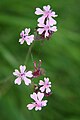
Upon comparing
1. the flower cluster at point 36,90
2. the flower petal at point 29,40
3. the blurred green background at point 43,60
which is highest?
the blurred green background at point 43,60

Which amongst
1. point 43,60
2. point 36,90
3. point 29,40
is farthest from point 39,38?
point 43,60

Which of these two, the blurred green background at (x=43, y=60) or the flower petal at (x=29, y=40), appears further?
the blurred green background at (x=43, y=60)

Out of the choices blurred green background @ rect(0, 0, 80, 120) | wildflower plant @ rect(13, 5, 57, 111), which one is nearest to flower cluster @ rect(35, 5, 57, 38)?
wildflower plant @ rect(13, 5, 57, 111)

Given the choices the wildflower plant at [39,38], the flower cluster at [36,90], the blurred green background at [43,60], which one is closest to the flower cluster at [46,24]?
the wildflower plant at [39,38]

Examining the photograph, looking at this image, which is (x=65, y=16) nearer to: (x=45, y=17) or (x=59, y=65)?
(x=59, y=65)

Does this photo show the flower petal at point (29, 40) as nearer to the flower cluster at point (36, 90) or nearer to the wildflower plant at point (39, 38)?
the wildflower plant at point (39, 38)

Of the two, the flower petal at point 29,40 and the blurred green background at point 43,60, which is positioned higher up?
the blurred green background at point 43,60

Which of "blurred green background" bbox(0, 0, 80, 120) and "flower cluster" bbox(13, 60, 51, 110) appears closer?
"flower cluster" bbox(13, 60, 51, 110)

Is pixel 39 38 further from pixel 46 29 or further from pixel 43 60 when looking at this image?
pixel 43 60

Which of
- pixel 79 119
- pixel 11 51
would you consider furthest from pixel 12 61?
pixel 79 119

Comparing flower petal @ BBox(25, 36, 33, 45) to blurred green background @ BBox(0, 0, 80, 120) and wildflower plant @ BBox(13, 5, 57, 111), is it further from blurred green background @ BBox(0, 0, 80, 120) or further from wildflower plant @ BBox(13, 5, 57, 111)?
blurred green background @ BBox(0, 0, 80, 120)
